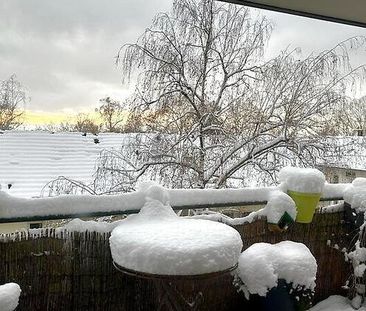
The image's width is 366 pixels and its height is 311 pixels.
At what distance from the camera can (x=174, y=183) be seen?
7.34 m

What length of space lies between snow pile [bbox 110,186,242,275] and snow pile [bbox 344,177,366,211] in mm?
1160

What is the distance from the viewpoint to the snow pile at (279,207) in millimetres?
2090

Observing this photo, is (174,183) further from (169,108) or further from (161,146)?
(169,108)

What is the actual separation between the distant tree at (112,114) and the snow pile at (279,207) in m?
5.12

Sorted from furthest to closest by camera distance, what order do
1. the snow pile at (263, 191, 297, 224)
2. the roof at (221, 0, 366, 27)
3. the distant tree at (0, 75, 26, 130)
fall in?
the distant tree at (0, 75, 26, 130), the roof at (221, 0, 366, 27), the snow pile at (263, 191, 297, 224)

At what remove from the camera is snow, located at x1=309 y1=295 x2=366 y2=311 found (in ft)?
7.47

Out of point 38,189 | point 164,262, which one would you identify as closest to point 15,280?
point 164,262

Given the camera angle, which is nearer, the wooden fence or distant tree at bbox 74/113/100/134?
the wooden fence

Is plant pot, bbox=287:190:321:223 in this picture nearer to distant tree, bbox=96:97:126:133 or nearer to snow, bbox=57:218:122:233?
snow, bbox=57:218:122:233

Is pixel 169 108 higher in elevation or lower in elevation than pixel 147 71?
lower

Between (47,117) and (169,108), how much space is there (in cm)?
227

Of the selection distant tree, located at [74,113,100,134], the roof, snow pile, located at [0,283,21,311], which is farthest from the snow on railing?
distant tree, located at [74,113,100,134]

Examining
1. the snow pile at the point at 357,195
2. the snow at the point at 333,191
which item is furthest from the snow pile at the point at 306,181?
the snow pile at the point at 357,195

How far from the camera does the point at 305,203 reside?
2.16 m
